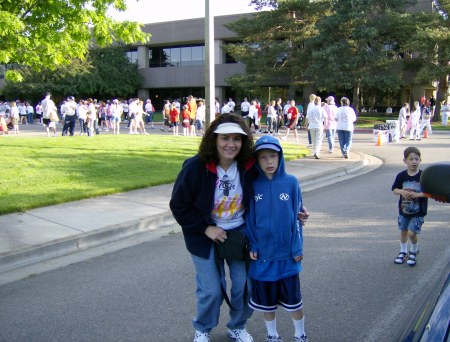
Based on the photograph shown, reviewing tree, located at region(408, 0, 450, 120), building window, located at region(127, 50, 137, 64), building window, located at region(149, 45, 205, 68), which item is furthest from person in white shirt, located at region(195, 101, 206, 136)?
building window, located at region(127, 50, 137, 64)

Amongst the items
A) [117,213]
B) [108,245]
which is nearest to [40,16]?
[117,213]

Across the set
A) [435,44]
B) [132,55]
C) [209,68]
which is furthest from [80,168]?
[132,55]

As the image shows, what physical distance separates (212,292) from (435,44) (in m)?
32.0

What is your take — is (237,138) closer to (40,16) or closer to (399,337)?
(399,337)

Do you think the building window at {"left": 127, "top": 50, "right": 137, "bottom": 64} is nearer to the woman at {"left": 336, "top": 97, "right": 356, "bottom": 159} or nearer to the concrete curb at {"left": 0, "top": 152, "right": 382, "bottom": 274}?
Result: the woman at {"left": 336, "top": 97, "right": 356, "bottom": 159}

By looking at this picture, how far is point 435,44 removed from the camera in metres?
30.6

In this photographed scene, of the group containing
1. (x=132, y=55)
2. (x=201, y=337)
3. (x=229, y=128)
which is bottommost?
(x=201, y=337)

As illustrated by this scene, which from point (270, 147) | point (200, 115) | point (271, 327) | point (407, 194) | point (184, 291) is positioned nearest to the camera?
point (270, 147)

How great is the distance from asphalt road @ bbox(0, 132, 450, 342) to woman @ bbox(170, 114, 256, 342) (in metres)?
0.71

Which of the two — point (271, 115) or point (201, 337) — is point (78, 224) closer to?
point (201, 337)

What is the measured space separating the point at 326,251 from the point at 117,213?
11.5ft

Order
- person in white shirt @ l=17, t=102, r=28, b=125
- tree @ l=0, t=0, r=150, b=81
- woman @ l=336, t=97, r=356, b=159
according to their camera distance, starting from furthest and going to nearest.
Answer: person in white shirt @ l=17, t=102, r=28, b=125, woman @ l=336, t=97, r=356, b=159, tree @ l=0, t=0, r=150, b=81

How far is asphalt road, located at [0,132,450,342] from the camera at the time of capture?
3916 millimetres

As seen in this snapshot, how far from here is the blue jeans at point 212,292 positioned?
3357mm
